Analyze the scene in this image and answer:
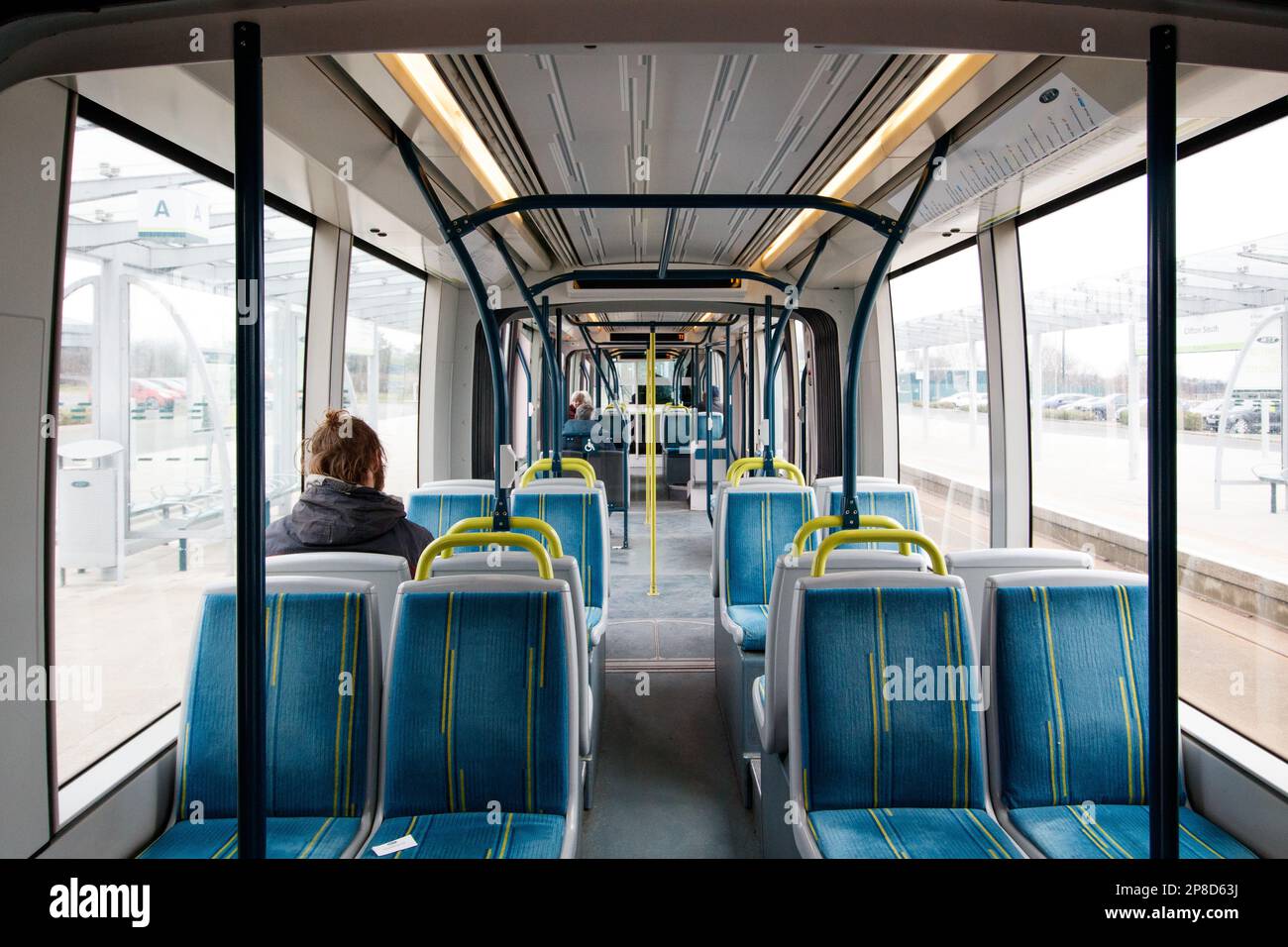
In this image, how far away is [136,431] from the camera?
2111 mm

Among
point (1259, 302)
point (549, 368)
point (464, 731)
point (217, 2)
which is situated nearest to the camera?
point (217, 2)

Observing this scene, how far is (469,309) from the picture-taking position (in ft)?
16.3

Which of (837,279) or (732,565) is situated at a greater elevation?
(837,279)

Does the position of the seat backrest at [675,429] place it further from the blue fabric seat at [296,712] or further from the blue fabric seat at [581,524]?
the blue fabric seat at [296,712]

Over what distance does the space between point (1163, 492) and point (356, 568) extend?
1729 mm

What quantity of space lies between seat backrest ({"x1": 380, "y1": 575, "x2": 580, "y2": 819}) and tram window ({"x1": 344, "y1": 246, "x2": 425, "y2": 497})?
4.69 feet

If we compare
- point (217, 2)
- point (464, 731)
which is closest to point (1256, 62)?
point (217, 2)

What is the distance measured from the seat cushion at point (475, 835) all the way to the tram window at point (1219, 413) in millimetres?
1456

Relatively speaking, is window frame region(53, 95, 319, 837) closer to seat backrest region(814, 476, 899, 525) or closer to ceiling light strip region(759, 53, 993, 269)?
ceiling light strip region(759, 53, 993, 269)

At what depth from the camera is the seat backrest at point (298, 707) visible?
5.52 feet

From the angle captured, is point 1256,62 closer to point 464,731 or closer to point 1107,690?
point 1107,690

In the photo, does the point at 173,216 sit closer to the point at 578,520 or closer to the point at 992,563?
the point at 578,520

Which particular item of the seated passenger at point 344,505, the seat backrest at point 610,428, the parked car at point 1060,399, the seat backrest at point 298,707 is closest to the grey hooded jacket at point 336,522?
the seated passenger at point 344,505

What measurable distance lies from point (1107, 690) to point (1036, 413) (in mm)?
1887
